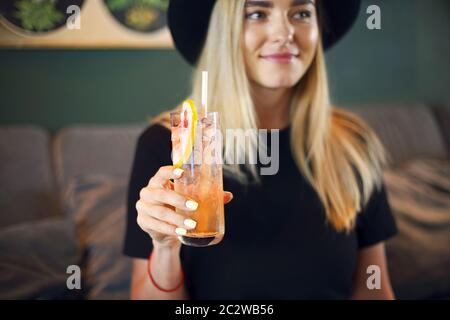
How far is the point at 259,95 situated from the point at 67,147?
2.00 feet

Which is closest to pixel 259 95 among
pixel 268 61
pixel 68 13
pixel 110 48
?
pixel 268 61

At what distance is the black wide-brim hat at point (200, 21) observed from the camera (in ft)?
3.35

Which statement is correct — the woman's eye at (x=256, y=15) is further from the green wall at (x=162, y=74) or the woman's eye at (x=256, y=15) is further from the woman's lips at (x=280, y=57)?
the green wall at (x=162, y=74)

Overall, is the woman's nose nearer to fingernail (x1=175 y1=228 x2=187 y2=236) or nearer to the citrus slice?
the citrus slice

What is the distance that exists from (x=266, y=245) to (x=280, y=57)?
1.01ft

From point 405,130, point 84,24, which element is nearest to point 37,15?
point 84,24

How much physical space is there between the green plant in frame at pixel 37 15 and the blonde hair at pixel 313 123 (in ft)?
0.80

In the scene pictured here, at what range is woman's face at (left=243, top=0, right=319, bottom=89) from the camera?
977 millimetres

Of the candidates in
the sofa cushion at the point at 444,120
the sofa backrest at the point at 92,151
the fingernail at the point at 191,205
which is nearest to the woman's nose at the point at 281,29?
the fingernail at the point at 191,205

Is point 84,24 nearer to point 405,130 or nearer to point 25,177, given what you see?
point 25,177

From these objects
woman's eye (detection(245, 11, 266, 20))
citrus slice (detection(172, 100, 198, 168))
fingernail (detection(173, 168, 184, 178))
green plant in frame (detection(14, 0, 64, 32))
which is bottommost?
fingernail (detection(173, 168, 184, 178))

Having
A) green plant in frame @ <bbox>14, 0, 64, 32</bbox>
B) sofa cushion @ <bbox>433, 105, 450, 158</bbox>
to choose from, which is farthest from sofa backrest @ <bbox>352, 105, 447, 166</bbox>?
green plant in frame @ <bbox>14, 0, 64, 32</bbox>
